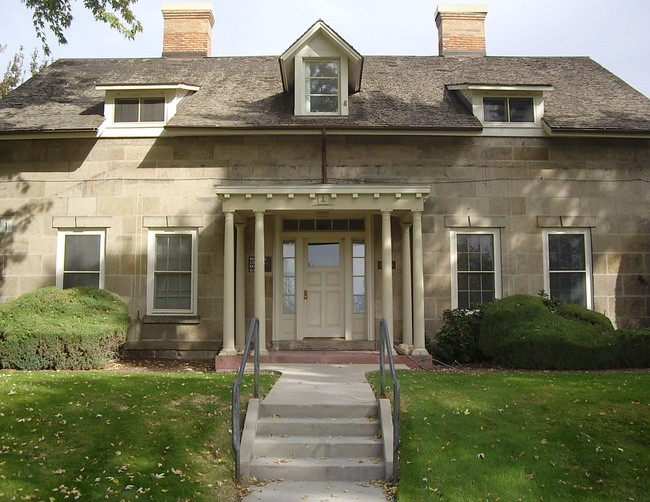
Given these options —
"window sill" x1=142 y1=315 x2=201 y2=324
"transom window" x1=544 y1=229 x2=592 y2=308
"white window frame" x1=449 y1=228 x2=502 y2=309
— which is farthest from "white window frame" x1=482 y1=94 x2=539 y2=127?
"window sill" x1=142 y1=315 x2=201 y2=324

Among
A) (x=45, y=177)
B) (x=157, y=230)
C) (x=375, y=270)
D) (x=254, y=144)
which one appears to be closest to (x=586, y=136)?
(x=375, y=270)

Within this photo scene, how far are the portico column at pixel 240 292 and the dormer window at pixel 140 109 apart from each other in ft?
10.0

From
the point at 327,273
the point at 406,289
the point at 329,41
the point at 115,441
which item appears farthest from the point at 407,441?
the point at 329,41

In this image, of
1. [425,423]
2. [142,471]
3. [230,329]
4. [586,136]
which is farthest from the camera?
[586,136]

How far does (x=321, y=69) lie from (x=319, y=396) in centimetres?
841

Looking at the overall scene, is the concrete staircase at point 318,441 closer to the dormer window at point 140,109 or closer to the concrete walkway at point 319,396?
the concrete walkway at point 319,396

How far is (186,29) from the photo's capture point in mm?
17578

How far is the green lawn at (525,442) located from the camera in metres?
5.95

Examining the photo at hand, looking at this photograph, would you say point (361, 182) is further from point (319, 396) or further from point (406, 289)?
point (319, 396)

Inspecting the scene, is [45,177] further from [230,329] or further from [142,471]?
[142,471]

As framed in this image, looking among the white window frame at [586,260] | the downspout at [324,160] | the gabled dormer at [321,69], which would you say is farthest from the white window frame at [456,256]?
the gabled dormer at [321,69]

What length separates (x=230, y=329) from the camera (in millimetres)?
12375

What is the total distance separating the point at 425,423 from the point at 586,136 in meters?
9.00

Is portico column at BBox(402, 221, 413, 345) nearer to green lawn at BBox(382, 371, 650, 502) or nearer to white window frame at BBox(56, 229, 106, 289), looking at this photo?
green lawn at BBox(382, 371, 650, 502)
